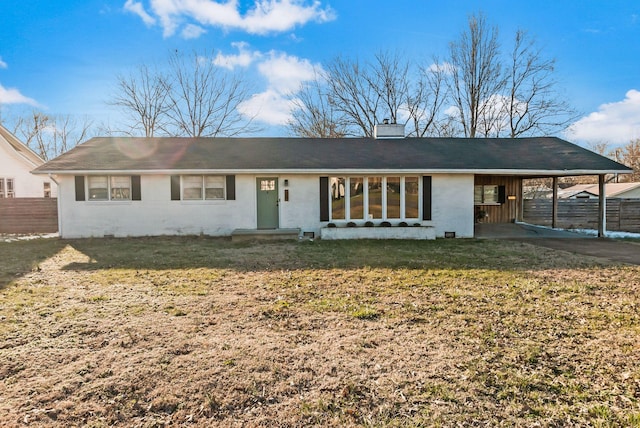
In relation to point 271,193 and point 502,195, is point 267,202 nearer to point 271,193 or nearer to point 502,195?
point 271,193

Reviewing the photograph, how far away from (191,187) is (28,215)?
25.3 feet

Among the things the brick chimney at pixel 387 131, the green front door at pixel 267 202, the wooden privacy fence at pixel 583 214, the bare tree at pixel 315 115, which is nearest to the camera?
the green front door at pixel 267 202

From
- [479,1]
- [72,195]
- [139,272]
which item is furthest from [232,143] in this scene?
[479,1]

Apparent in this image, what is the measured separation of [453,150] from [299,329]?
1220cm

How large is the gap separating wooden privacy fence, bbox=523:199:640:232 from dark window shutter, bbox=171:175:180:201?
14.5m

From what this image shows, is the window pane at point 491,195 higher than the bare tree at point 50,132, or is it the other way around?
the bare tree at point 50,132

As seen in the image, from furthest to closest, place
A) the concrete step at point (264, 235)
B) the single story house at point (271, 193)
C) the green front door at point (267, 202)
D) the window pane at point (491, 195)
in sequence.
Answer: the window pane at point (491, 195) → the green front door at point (267, 202) → the single story house at point (271, 193) → the concrete step at point (264, 235)

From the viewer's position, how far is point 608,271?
6.86 meters

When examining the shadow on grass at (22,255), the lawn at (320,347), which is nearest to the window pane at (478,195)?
the lawn at (320,347)

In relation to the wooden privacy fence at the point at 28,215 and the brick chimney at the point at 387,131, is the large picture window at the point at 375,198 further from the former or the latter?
the wooden privacy fence at the point at 28,215

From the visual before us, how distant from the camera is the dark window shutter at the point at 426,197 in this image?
11.9 metres

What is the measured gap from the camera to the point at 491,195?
14938 mm

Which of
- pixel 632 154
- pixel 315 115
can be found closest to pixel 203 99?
pixel 315 115

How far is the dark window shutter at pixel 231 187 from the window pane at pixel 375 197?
15.2ft
